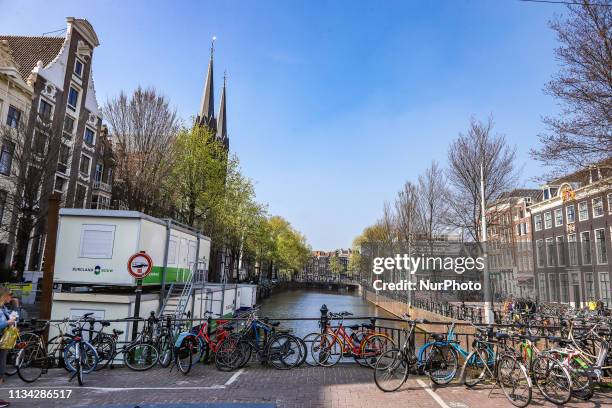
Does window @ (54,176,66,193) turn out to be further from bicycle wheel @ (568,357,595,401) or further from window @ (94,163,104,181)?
bicycle wheel @ (568,357,595,401)

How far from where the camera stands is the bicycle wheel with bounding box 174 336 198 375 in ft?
28.2

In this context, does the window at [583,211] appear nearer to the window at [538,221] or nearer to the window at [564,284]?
the window at [564,284]

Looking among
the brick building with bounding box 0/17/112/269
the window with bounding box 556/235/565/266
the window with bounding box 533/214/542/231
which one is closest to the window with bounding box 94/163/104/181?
the brick building with bounding box 0/17/112/269

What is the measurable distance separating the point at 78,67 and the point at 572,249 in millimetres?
45722

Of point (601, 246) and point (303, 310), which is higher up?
point (601, 246)

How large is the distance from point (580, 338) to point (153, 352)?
940cm

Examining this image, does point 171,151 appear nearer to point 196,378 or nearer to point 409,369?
point 196,378

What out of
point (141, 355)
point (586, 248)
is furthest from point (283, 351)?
point (586, 248)

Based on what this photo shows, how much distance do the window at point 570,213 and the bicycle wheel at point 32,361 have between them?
39.6 metres

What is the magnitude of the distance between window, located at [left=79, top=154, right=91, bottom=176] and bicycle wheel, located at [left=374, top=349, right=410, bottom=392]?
119 ft

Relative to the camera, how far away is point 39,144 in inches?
888

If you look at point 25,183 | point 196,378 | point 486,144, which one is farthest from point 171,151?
point 196,378

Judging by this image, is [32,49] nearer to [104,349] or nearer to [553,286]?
[104,349]

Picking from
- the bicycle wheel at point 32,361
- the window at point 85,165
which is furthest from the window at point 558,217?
the window at point 85,165
